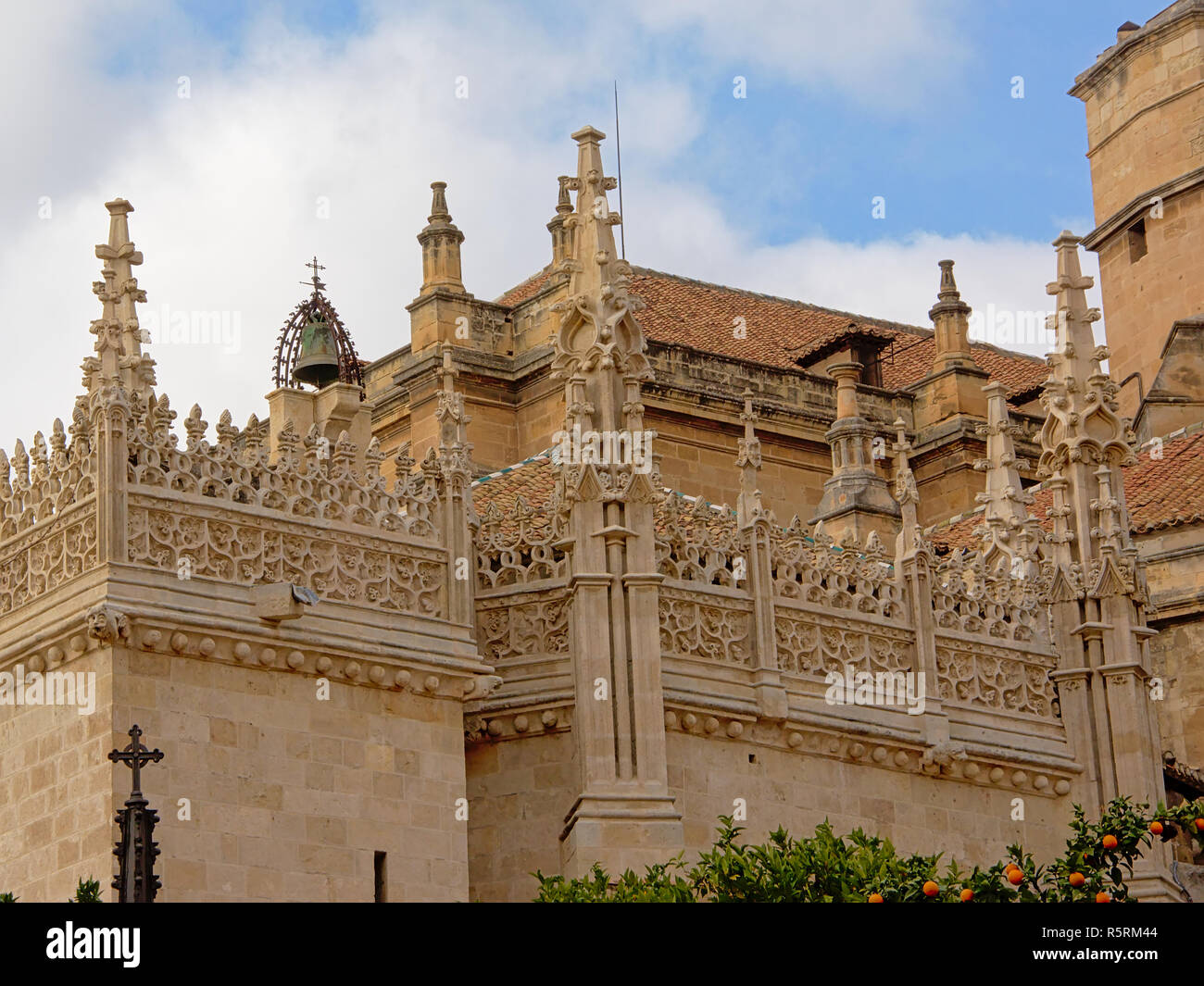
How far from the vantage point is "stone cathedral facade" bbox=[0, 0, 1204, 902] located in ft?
72.2

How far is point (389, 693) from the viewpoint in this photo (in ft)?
76.2

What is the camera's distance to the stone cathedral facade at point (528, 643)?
22.0m

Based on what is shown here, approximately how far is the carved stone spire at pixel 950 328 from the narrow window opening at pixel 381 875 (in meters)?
26.4

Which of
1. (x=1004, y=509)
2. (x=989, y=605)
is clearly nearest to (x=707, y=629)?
(x=989, y=605)

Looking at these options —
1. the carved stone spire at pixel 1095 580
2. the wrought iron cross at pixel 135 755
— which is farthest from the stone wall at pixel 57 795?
the carved stone spire at pixel 1095 580

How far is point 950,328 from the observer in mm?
48344

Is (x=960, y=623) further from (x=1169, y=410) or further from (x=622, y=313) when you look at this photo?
(x=1169, y=410)

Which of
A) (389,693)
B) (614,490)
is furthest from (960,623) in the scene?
(389,693)

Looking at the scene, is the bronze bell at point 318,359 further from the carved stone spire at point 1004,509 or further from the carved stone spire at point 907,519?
the carved stone spire at point 1004,509

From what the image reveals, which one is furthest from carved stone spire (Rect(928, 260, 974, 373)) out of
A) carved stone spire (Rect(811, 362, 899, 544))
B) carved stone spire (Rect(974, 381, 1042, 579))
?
carved stone spire (Rect(974, 381, 1042, 579))

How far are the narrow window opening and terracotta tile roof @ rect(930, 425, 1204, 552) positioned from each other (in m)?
13.0

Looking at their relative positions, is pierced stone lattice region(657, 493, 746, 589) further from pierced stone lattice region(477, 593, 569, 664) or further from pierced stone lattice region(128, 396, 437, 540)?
pierced stone lattice region(128, 396, 437, 540)
